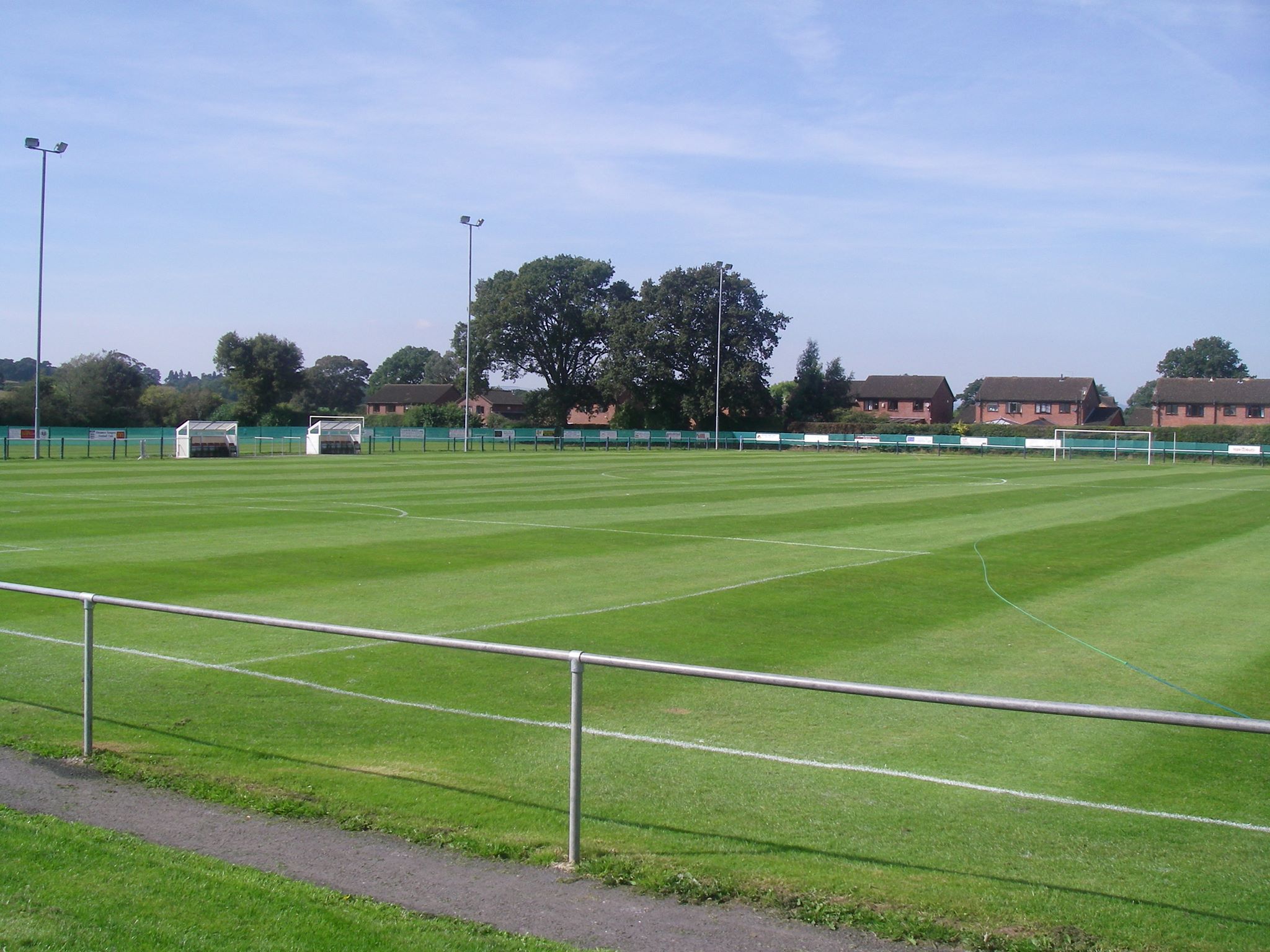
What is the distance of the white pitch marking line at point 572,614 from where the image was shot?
10.2 meters

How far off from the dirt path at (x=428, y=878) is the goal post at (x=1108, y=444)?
70129 mm

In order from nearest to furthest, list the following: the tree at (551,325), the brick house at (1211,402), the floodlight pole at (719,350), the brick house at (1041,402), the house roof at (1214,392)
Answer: the floodlight pole at (719,350)
the tree at (551,325)
the brick house at (1211,402)
the house roof at (1214,392)
the brick house at (1041,402)

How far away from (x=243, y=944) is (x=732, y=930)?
2.06m

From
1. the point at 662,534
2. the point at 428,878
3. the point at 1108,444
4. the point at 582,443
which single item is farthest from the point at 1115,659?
the point at 582,443

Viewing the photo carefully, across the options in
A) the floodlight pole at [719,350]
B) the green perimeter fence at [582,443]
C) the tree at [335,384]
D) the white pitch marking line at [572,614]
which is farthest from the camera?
the tree at [335,384]

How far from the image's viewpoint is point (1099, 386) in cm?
12394

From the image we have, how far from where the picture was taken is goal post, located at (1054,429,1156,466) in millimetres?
70438

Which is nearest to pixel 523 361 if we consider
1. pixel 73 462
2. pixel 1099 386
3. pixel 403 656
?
pixel 73 462

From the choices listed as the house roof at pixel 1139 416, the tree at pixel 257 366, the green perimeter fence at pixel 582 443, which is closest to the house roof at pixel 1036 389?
the house roof at pixel 1139 416

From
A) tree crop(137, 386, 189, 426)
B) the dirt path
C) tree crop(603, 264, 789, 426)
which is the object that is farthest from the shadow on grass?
tree crop(137, 386, 189, 426)

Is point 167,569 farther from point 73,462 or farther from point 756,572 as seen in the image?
point 73,462

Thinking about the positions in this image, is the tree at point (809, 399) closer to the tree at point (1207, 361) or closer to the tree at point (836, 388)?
the tree at point (836, 388)

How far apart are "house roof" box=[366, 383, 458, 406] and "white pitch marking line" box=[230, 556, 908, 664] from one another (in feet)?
396

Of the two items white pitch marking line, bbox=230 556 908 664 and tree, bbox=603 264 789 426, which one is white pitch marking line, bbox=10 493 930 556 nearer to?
white pitch marking line, bbox=230 556 908 664
